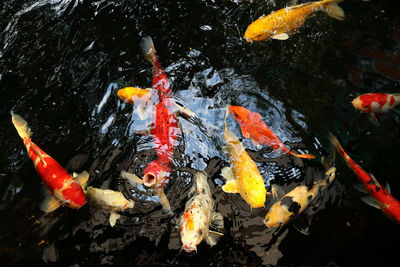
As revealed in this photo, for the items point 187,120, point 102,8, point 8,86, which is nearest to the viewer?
point 187,120

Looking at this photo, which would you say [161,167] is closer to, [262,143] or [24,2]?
[262,143]

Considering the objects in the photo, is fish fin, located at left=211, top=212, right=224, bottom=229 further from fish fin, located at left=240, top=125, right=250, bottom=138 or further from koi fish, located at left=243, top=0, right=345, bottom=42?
koi fish, located at left=243, top=0, right=345, bottom=42

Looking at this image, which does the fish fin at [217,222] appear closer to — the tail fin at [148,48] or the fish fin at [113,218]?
the fish fin at [113,218]

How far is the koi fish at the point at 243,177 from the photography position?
3078 mm

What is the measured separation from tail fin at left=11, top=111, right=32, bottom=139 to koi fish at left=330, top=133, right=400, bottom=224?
3372 millimetres

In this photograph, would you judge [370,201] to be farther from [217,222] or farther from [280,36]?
[280,36]

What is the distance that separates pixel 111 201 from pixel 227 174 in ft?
3.86

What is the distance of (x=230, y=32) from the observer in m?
4.43

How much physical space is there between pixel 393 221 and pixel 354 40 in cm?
240

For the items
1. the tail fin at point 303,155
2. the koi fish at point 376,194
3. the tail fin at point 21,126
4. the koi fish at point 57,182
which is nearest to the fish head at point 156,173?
the koi fish at point 57,182

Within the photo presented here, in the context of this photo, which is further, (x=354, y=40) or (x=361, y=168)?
(x=354, y=40)

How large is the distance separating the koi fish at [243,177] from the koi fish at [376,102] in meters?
1.43

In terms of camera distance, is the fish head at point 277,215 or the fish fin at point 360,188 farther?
the fish fin at point 360,188

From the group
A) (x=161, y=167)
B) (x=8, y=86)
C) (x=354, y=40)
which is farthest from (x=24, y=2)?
(x=354, y=40)
